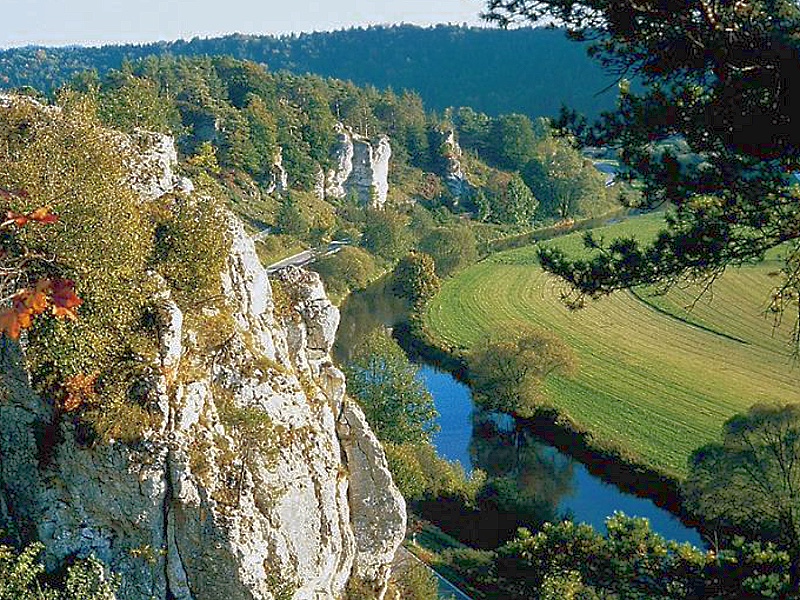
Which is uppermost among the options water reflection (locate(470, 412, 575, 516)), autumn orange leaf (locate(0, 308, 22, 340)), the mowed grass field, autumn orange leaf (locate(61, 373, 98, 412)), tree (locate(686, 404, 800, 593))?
autumn orange leaf (locate(0, 308, 22, 340))

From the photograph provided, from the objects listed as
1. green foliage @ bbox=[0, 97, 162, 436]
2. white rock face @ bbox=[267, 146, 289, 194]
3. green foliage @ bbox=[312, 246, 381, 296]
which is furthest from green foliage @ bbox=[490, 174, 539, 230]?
green foliage @ bbox=[0, 97, 162, 436]

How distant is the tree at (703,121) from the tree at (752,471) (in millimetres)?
12702

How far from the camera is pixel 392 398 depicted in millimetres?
27016

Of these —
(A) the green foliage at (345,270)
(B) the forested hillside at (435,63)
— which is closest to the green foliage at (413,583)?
(A) the green foliage at (345,270)

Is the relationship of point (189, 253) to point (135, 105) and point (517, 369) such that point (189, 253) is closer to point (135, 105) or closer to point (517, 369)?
point (517, 369)

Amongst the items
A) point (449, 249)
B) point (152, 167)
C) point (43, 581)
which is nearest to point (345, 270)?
point (449, 249)

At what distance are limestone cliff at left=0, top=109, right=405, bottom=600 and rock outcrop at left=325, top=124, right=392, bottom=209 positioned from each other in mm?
58203

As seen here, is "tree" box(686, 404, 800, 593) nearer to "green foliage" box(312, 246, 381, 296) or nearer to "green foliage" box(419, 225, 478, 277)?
"green foliage" box(312, 246, 381, 296)

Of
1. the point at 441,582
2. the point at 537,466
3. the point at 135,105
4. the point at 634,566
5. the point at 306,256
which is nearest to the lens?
the point at 634,566

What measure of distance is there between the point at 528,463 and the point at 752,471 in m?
9.33

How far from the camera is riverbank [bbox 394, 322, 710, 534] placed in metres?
24.9

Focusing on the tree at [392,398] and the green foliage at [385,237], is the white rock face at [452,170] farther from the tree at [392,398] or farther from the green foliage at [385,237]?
the tree at [392,398]

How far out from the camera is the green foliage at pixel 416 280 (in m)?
46.3

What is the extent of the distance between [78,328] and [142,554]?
129 inches
